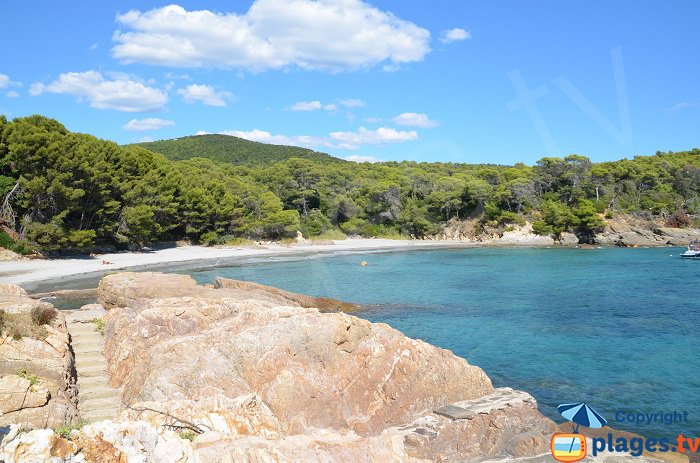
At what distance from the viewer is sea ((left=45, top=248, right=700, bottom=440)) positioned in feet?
41.1

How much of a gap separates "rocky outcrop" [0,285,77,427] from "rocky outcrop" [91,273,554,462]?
2.91ft

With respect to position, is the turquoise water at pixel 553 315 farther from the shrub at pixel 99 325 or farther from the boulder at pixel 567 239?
the boulder at pixel 567 239

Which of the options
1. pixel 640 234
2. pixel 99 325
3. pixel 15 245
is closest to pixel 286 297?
pixel 99 325

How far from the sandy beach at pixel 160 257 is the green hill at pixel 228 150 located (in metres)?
52.0

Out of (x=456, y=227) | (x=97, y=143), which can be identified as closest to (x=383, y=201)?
(x=456, y=227)

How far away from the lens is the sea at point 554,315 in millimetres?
12516

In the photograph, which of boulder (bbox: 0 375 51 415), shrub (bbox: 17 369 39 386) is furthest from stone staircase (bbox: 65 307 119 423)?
shrub (bbox: 17 369 39 386)

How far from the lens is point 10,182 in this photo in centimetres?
3428

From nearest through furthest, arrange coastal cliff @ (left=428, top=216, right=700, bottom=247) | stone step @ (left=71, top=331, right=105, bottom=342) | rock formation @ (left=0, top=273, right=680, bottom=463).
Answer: rock formation @ (left=0, top=273, right=680, bottom=463) < stone step @ (left=71, top=331, right=105, bottom=342) < coastal cliff @ (left=428, top=216, right=700, bottom=247)

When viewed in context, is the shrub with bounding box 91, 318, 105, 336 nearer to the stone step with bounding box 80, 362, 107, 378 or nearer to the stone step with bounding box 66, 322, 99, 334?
the stone step with bounding box 66, 322, 99, 334

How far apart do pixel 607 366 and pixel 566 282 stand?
751 inches

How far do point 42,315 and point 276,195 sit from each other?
57.9 meters

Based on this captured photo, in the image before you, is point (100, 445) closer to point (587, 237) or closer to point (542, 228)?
point (542, 228)

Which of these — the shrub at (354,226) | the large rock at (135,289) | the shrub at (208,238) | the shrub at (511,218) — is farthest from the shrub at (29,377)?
the shrub at (511,218)
